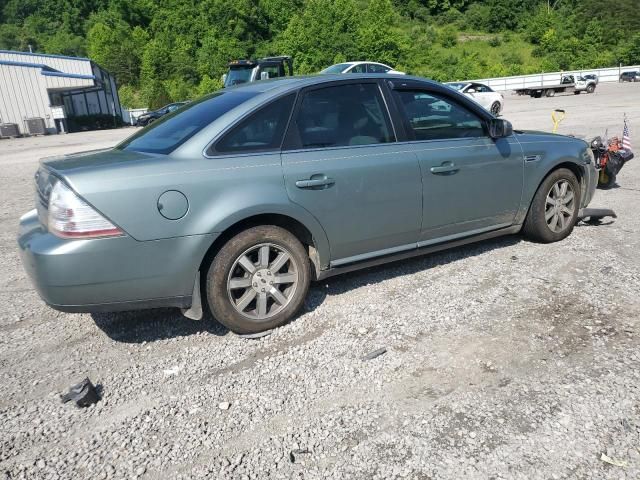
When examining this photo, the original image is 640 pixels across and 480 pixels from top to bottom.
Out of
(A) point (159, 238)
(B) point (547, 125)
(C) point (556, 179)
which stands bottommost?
(B) point (547, 125)

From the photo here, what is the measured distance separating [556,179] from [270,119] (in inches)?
116

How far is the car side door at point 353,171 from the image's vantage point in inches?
142

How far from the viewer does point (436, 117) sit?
4.30 meters

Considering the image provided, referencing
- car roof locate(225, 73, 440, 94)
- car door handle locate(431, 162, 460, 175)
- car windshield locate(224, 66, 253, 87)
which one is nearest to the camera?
car roof locate(225, 73, 440, 94)

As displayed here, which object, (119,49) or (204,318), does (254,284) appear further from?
(119,49)

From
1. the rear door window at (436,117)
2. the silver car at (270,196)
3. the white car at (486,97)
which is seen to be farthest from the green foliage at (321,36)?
the silver car at (270,196)

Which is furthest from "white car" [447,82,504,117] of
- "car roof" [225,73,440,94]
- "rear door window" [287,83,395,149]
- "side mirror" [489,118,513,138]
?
"rear door window" [287,83,395,149]

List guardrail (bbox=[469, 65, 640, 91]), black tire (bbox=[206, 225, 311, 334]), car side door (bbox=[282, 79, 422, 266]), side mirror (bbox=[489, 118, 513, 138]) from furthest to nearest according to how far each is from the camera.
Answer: guardrail (bbox=[469, 65, 640, 91]), side mirror (bbox=[489, 118, 513, 138]), car side door (bbox=[282, 79, 422, 266]), black tire (bbox=[206, 225, 311, 334])

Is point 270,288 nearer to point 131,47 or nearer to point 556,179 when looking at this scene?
point 556,179

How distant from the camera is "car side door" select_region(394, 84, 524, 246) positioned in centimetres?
412

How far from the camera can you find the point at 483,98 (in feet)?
74.5

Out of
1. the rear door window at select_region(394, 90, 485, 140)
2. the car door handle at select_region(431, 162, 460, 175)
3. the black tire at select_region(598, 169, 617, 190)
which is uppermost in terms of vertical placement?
the rear door window at select_region(394, 90, 485, 140)

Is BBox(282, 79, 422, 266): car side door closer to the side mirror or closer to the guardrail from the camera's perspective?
the side mirror

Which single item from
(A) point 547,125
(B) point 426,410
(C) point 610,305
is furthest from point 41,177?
(A) point 547,125
